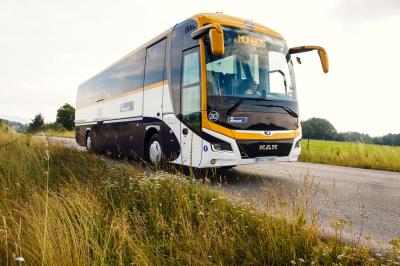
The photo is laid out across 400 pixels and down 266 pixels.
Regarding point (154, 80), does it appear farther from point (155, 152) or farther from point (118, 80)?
point (118, 80)

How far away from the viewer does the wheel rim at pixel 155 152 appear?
8.18 m

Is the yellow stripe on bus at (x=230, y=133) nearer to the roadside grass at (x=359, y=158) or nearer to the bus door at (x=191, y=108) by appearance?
the bus door at (x=191, y=108)

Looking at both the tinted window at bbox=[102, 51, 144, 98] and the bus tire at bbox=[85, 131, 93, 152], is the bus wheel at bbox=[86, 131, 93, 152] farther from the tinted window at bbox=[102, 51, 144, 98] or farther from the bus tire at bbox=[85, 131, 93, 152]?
the tinted window at bbox=[102, 51, 144, 98]

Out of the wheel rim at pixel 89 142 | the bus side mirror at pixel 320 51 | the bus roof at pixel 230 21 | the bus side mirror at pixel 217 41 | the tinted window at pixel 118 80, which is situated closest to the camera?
the bus side mirror at pixel 217 41

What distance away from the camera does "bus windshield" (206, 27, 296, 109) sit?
21.9ft

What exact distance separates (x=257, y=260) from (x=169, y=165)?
18.3 feet

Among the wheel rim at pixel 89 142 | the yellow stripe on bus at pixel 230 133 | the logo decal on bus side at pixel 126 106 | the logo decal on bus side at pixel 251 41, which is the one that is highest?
the logo decal on bus side at pixel 251 41

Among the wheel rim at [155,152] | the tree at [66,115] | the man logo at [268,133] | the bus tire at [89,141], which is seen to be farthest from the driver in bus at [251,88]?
the tree at [66,115]

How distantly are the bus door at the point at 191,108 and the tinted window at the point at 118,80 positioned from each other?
2.72 m

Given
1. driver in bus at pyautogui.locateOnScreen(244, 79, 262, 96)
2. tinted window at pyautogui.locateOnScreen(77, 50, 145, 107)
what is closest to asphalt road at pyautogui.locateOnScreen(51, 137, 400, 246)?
driver in bus at pyautogui.locateOnScreen(244, 79, 262, 96)

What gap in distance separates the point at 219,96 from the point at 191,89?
72 cm

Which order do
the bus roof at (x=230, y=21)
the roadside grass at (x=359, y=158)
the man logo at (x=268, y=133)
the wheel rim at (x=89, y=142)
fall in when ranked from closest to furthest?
the man logo at (x=268, y=133), the bus roof at (x=230, y=21), the roadside grass at (x=359, y=158), the wheel rim at (x=89, y=142)

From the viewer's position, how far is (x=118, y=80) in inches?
464

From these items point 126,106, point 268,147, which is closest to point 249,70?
point 268,147
